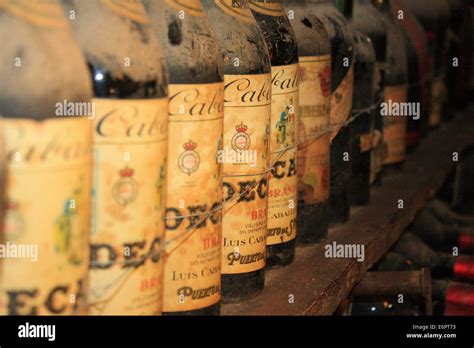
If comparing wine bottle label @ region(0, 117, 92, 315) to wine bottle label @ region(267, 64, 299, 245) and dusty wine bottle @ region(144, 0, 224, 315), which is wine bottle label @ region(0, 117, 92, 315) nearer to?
dusty wine bottle @ region(144, 0, 224, 315)

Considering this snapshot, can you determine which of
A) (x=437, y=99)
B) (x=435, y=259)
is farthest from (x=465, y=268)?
(x=437, y=99)

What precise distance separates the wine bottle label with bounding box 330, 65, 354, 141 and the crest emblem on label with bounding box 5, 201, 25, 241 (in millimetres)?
772

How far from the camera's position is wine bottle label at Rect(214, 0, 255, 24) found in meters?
1.03

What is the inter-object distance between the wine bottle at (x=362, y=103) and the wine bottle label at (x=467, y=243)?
0.39 m

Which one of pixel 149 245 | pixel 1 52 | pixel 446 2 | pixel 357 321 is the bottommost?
pixel 357 321

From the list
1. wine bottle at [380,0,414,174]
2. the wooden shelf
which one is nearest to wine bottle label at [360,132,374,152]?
the wooden shelf

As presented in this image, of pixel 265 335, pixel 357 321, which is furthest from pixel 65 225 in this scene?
pixel 357 321

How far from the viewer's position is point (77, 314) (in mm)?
752

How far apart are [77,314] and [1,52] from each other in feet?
0.66

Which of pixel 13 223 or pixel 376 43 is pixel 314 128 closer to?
pixel 376 43

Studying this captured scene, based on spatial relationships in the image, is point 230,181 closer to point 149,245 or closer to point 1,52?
point 149,245

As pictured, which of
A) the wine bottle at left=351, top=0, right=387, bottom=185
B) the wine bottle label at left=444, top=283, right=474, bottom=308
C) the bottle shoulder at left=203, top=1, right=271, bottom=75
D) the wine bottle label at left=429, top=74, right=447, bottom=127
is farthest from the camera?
the wine bottle label at left=429, top=74, right=447, bottom=127

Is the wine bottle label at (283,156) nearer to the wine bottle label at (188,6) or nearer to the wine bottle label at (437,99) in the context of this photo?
the wine bottle label at (188,6)

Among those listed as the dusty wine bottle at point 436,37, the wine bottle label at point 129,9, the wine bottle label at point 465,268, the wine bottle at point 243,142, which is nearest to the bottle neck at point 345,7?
the wine bottle label at point 465,268
